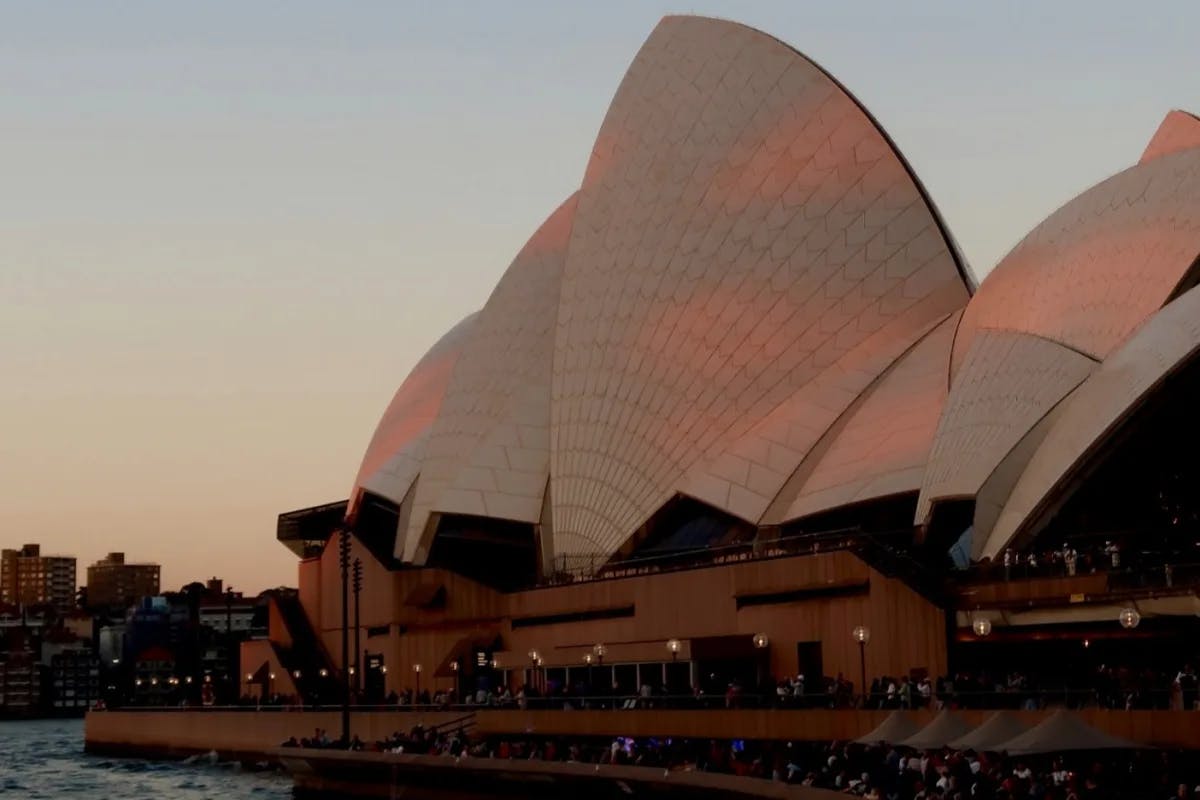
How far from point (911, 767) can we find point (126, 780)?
31.5 metres

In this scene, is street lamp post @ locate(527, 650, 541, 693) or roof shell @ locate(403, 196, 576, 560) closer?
street lamp post @ locate(527, 650, 541, 693)

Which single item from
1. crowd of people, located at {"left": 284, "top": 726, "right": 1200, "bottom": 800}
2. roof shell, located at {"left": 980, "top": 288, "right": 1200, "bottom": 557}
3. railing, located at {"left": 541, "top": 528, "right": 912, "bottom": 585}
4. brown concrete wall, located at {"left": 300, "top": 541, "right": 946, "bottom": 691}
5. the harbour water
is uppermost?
roof shell, located at {"left": 980, "top": 288, "right": 1200, "bottom": 557}

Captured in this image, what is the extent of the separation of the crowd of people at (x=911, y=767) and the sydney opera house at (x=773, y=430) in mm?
3269

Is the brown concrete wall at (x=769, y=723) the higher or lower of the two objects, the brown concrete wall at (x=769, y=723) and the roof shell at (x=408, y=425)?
the lower

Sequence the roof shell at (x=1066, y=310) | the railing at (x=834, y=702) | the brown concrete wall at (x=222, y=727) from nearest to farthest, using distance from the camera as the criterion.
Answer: the railing at (x=834, y=702)
the roof shell at (x=1066, y=310)
the brown concrete wall at (x=222, y=727)

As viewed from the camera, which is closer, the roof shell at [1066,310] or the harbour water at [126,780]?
the roof shell at [1066,310]

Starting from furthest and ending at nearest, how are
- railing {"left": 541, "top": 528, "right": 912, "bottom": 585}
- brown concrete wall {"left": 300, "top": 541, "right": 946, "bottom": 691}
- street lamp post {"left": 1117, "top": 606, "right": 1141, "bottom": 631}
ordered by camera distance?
1. railing {"left": 541, "top": 528, "right": 912, "bottom": 585}
2. brown concrete wall {"left": 300, "top": 541, "right": 946, "bottom": 691}
3. street lamp post {"left": 1117, "top": 606, "right": 1141, "bottom": 631}

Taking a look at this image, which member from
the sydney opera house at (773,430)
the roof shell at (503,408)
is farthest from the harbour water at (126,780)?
the roof shell at (503,408)

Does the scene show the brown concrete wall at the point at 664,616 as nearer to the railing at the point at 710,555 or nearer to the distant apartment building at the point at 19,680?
the railing at the point at 710,555

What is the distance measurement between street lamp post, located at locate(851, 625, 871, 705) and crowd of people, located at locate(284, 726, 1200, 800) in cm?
206

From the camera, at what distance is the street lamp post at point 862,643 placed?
32000 mm

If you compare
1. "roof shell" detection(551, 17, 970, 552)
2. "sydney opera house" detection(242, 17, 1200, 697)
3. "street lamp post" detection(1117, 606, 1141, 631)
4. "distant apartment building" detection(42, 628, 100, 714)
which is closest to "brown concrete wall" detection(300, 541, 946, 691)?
"sydney opera house" detection(242, 17, 1200, 697)

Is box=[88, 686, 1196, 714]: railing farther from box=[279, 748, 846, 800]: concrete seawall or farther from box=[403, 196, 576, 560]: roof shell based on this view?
box=[403, 196, 576, 560]: roof shell

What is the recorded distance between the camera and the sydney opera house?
31.2 meters
